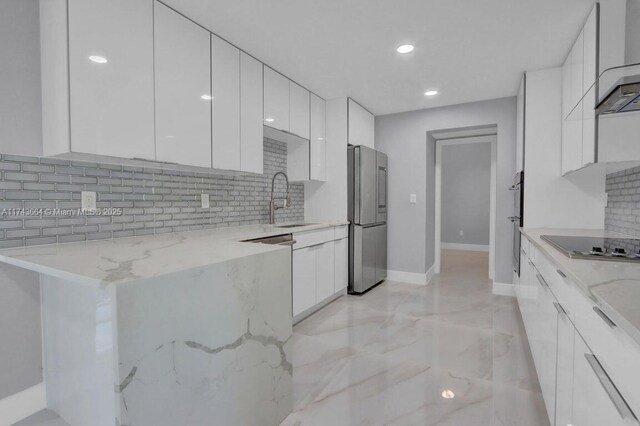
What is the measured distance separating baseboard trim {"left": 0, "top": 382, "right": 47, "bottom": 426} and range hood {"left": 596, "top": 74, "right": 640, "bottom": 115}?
2982 mm

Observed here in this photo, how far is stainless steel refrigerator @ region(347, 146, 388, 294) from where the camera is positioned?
12.1ft

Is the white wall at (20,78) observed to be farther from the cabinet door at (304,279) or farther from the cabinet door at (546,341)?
the cabinet door at (546,341)

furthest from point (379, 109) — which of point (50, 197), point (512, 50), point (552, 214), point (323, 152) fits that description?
point (50, 197)

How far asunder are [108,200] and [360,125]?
2.91 m

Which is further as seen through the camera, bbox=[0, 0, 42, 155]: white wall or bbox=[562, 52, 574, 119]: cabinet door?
bbox=[562, 52, 574, 119]: cabinet door

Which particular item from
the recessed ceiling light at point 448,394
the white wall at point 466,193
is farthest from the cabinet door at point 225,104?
the white wall at point 466,193

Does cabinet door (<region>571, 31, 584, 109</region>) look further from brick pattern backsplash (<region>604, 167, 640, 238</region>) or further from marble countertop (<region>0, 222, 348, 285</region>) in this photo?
marble countertop (<region>0, 222, 348, 285</region>)

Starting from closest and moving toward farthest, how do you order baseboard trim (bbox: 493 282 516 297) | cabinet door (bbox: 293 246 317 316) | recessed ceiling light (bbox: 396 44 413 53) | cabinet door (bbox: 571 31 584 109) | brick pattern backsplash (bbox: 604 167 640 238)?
1. brick pattern backsplash (bbox: 604 167 640 238)
2. cabinet door (bbox: 571 31 584 109)
3. recessed ceiling light (bbox: 396 44 413 53)
4. cabinet door (bbox: 293 246 317 316)
5. baseboard trim (bbox: 493 282 516 297)

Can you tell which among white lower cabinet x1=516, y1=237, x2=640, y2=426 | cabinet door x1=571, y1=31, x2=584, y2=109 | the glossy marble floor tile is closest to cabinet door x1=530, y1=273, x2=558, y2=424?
white lower cabinet x1=516, y1=237, x2=640, y2=426

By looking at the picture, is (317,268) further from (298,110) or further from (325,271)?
(298,110)

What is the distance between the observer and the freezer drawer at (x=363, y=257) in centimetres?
370

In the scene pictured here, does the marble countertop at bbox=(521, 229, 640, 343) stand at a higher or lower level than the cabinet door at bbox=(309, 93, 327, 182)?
lower

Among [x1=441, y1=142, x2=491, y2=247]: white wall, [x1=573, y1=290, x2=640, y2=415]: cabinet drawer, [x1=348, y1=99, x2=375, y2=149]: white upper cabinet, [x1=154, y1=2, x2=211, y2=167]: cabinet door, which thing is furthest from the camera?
[x1=441, y1=142, x2=491, y2=247]: white wall

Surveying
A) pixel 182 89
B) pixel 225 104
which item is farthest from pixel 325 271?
pixel 182 89
